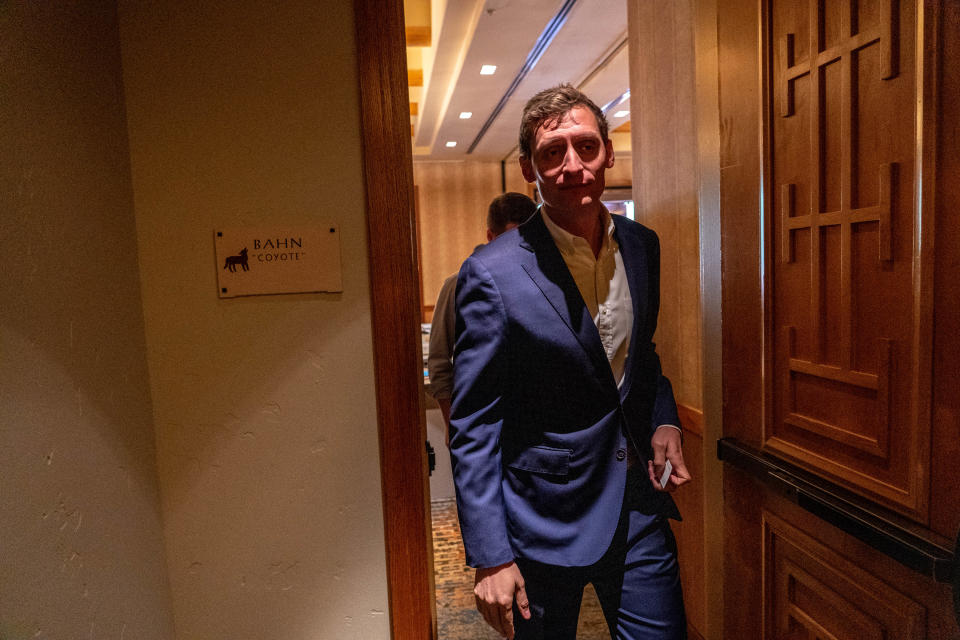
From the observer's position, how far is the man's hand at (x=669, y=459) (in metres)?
1.24

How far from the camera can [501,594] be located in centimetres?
103

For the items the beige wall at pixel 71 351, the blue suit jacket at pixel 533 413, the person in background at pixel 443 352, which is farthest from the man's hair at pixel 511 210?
the beige wall at pixel 71 351

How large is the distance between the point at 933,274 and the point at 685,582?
1.45 meters

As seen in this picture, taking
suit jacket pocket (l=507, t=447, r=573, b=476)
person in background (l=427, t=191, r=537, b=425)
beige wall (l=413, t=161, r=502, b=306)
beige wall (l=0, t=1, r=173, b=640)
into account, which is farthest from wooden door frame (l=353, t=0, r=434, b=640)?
beige wall (l=413, t=161, r=502, b=306)

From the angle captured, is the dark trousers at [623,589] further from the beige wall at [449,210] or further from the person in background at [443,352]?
the beige wall at [449,210]

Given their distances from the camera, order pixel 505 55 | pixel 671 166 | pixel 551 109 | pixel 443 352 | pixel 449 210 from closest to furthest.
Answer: pixel 551 109 < pixel 671 166 < pixel 443 352 < pixel 505 55 < pixel 449 210

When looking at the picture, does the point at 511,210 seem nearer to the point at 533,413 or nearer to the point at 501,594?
the point at 533,413

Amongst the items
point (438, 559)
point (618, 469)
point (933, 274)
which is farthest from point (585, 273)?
point (438, 559)

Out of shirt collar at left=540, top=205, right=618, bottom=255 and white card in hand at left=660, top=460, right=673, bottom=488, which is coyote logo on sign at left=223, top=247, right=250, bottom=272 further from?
white card in hand at left=660, top=460, right=673, bottom=488

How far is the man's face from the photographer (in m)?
1.12

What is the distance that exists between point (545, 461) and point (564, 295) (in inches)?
13.6

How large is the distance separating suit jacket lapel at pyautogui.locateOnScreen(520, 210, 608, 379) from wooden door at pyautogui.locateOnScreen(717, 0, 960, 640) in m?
0.56

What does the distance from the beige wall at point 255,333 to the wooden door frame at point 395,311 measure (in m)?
0.03

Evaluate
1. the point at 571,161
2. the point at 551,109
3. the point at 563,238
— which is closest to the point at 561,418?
the point at 563,238
